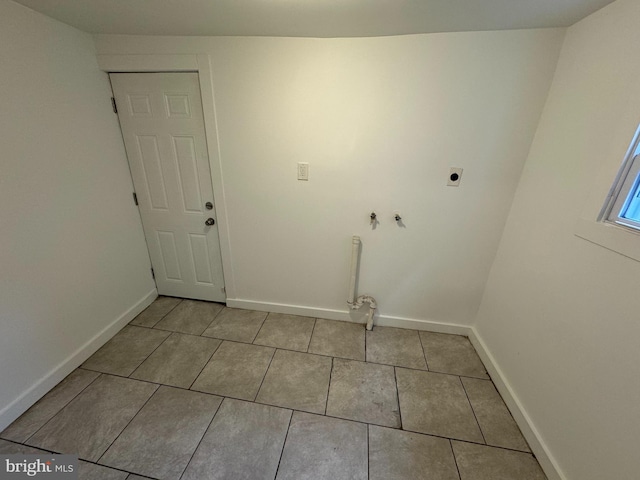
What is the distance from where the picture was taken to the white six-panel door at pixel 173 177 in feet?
5.82

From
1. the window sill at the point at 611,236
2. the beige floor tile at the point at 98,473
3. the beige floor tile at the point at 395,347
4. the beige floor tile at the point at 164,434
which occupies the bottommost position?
the beige floor tile at the point at 98,473

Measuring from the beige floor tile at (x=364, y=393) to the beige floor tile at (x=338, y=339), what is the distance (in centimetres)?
8

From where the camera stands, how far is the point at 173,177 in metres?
1.99

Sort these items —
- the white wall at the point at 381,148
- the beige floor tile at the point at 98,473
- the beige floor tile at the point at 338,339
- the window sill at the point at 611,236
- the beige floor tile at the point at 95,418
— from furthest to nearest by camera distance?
1. the beige floor tile at the point at 338,339
2. the white wall at the point at 381,148
3. the beige floor tile at the point at 95,418
4. the beige floor tile at the point at 98,473
5. the window sill at the point at 611,236

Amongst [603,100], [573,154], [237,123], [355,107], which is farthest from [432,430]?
[237,123]

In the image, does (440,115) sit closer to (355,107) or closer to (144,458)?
(355,107)

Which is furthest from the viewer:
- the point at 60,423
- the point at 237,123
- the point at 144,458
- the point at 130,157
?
the point at 130,157

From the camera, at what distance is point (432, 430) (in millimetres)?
1359

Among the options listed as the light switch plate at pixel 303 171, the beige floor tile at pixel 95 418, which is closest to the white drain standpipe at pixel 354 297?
the light switch plate at pixel 303 171

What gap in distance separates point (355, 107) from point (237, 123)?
2.78 ft

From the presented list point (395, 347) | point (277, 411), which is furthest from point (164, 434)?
point (395, 347)

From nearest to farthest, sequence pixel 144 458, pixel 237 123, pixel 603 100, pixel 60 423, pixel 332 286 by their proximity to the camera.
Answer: pixel 603 100 → pixel 144 458 → pixel 60 423 → pixel 237 123 → pixel 332 286

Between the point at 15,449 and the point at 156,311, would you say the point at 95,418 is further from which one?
the point at 156,311

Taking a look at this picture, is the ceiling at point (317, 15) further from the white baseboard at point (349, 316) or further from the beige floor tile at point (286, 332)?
the beige floor tile at point (286, 332)
